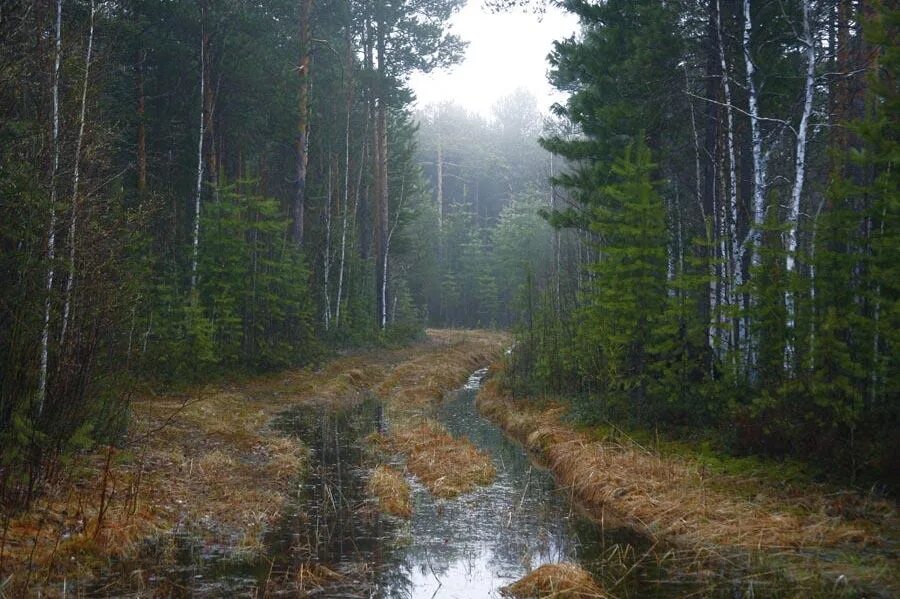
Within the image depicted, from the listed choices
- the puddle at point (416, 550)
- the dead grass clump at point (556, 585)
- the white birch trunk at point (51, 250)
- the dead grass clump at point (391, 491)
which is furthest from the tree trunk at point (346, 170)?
the dead grass clump at point (556, 585)

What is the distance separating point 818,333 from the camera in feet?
30.2

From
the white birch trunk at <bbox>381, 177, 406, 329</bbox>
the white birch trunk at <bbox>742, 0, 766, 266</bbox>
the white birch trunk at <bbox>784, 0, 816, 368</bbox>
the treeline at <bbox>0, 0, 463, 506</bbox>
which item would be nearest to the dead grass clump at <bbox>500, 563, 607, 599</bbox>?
the treeline at <bbox>0, 0, 463, 506</bbox>

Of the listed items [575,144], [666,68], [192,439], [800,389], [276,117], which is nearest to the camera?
[800,389]

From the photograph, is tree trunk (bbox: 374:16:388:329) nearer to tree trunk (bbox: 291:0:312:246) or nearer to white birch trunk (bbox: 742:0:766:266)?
tree trunk (bbox: 291:0:312:246)

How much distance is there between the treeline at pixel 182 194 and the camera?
859 cm

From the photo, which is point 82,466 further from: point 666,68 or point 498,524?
point 666,68

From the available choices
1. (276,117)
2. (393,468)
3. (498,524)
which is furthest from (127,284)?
(276,117)

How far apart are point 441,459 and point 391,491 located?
2368 mm

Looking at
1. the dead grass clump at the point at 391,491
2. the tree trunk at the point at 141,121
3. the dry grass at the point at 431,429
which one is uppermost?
the tree trunk at the point at 141,121

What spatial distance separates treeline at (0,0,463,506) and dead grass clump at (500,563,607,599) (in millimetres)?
4960

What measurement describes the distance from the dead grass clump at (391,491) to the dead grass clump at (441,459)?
1.69ft

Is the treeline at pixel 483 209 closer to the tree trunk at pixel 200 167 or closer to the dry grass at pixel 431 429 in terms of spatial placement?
the dry grass at pixel 431 429

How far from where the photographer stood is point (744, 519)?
8.55m

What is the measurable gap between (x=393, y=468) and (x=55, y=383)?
576 cm
